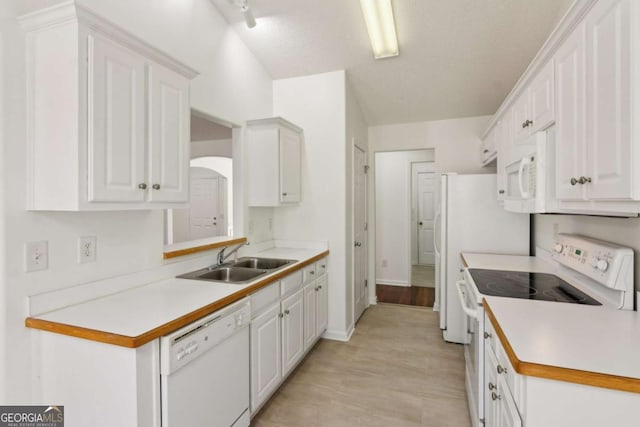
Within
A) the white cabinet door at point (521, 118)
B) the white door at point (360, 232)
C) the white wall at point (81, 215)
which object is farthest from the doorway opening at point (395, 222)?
the white wall at point (81, 215)

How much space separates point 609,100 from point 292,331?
2224 millimetres

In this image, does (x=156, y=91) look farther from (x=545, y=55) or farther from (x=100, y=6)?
(x=545, y=55)

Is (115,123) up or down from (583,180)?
up

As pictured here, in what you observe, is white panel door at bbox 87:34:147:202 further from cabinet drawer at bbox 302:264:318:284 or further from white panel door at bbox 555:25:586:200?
white panel door at bbox 555:25:586:200

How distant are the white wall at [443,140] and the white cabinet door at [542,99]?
201 centimetres

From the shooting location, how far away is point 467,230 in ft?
10.3

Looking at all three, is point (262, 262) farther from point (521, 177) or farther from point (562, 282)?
point (562, 282)

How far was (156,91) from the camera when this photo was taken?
5.31 ft

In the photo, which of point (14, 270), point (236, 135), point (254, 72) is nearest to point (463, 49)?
point (254, 72)

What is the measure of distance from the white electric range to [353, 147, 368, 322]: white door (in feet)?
4.90

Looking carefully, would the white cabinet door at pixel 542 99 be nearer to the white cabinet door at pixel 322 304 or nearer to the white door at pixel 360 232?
the white door at pixel 360 232

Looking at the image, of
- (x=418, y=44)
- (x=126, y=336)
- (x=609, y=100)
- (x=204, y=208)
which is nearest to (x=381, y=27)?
(x=418, y=44)

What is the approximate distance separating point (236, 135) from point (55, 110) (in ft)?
5.41

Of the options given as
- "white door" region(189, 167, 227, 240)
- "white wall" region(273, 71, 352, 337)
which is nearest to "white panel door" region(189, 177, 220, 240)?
"white door" region(189, 167, 227, 240)
